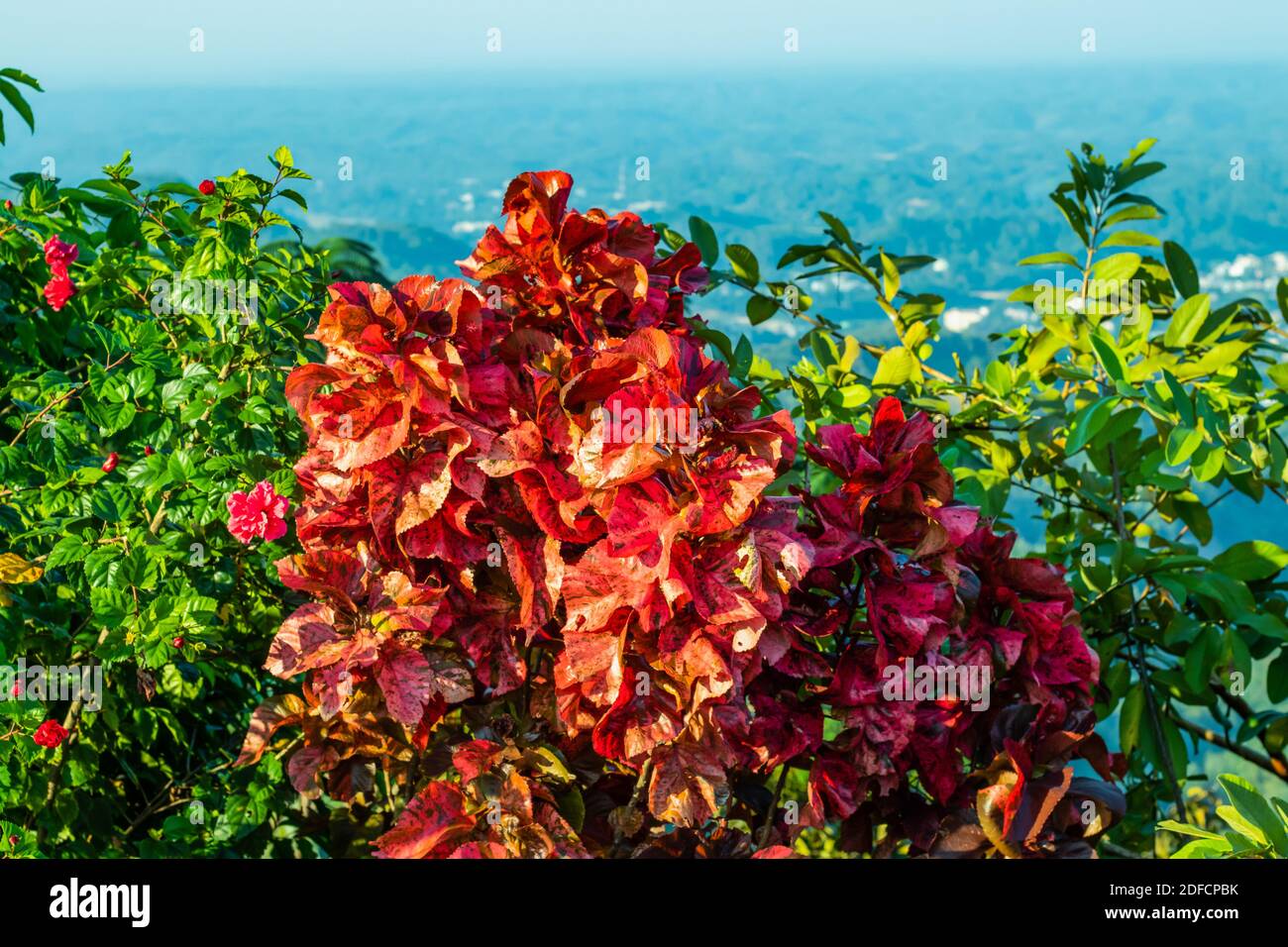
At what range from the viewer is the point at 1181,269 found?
3.13 m

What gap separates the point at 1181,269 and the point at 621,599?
222 cm

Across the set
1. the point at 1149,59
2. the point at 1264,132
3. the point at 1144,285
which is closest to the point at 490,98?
the point at 1264,132

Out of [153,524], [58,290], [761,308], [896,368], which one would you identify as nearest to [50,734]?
[153,524]

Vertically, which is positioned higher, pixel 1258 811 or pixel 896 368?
pixel 896 368

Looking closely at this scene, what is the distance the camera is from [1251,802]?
1660mm

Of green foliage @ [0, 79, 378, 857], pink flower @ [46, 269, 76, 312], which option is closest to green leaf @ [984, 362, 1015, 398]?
green foliage @ [0, 79, 378, 857]

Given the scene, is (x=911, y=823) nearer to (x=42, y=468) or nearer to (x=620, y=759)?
(x=620, y=759)

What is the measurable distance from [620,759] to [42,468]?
125 cm

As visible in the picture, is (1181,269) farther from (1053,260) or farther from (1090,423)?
(1090,423)

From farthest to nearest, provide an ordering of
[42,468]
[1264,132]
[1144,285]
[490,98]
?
[1264,132] → [490,98] → [1144,285] → [42,468]

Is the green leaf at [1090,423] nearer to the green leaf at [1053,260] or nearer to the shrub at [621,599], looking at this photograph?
the shrub at [621,599]

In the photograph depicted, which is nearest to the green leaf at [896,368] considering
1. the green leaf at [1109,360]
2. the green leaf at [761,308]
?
the green leaf at [761,308]

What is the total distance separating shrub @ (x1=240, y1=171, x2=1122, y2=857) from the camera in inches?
63.3

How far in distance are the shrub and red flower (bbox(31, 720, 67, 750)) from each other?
0.42m
